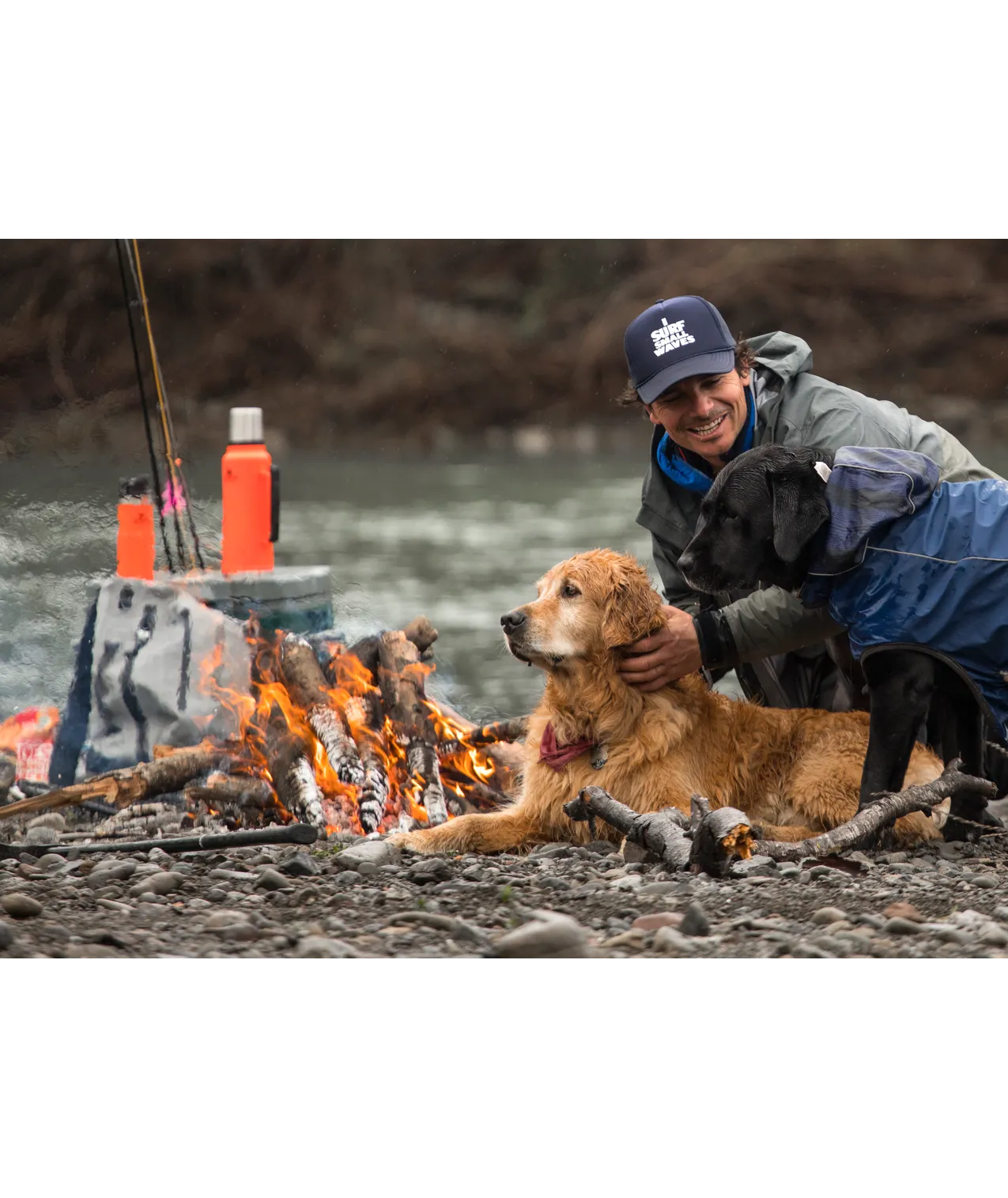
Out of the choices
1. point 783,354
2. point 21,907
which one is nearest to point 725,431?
point 783,354

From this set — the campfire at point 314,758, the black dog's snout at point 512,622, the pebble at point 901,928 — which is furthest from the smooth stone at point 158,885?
the pebble at point 901,928

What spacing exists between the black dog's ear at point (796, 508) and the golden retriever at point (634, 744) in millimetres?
738

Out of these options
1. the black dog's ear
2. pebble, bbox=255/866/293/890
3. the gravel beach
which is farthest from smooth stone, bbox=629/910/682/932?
the black dog's ear

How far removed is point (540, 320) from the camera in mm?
34062

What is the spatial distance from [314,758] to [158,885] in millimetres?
1713

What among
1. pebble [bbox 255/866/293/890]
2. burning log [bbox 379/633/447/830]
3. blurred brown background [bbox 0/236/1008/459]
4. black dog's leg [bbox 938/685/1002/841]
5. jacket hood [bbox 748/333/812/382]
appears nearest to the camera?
pebble [bbox 255/866/293/890]

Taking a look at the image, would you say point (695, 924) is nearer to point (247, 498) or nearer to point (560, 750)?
point (560, 750)

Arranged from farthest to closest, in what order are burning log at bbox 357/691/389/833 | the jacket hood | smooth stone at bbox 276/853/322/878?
burning log at bbox 357/691/389/833, the jacket hood, smooth stone at bbox 276/853/322/878

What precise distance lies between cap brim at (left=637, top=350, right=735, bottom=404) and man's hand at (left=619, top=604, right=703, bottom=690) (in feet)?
2.73

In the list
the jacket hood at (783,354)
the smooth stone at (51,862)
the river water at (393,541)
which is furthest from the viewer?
the river water at (393,541)

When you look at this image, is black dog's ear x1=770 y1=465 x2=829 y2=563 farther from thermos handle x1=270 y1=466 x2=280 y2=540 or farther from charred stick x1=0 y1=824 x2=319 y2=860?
thermos handle x1=270 y1=466 x2=280 y2=540

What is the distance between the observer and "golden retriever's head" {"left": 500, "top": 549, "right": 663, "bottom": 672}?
5.11m

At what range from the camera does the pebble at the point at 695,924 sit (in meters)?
3.46

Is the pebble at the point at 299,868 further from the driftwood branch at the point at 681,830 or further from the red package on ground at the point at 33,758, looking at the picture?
the red package on ground at the point at 33,758
